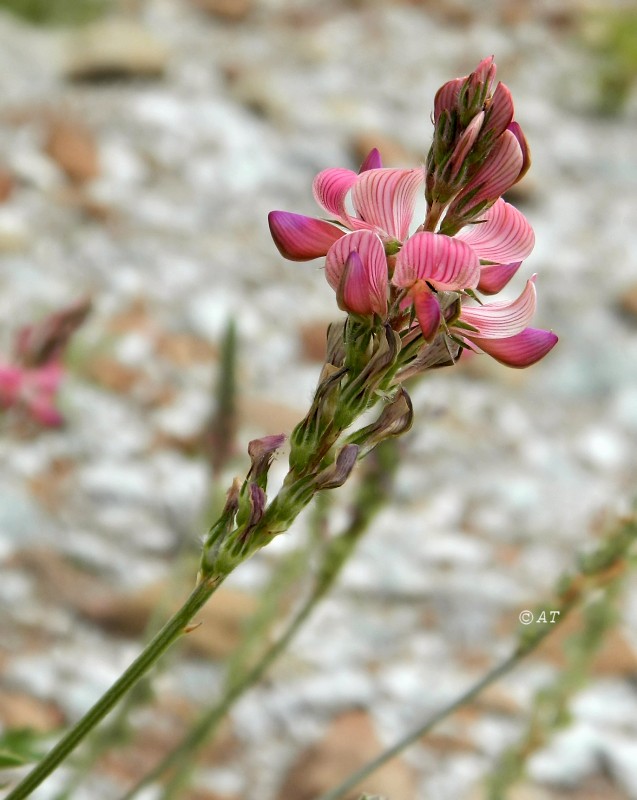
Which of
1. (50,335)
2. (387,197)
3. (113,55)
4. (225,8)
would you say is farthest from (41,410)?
(225,8)

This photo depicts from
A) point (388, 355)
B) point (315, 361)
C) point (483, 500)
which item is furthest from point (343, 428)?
point (315, 361)

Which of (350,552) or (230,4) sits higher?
(230,4)

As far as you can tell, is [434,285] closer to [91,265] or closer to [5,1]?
[91,265]

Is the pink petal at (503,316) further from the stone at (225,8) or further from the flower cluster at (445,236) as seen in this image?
the stone at (225,8)

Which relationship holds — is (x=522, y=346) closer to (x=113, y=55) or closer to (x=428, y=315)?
(x=428, y=315)

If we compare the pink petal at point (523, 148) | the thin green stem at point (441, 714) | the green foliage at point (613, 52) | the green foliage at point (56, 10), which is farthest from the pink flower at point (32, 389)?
the green foliage at point (613, 52)

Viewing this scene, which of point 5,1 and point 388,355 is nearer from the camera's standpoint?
point 388,355

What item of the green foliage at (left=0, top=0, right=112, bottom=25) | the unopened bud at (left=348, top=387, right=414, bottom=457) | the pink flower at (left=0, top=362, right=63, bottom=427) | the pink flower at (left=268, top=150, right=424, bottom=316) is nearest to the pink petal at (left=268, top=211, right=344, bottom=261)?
the pink flower at (left=268, top=150, right=424, bottom=316)
